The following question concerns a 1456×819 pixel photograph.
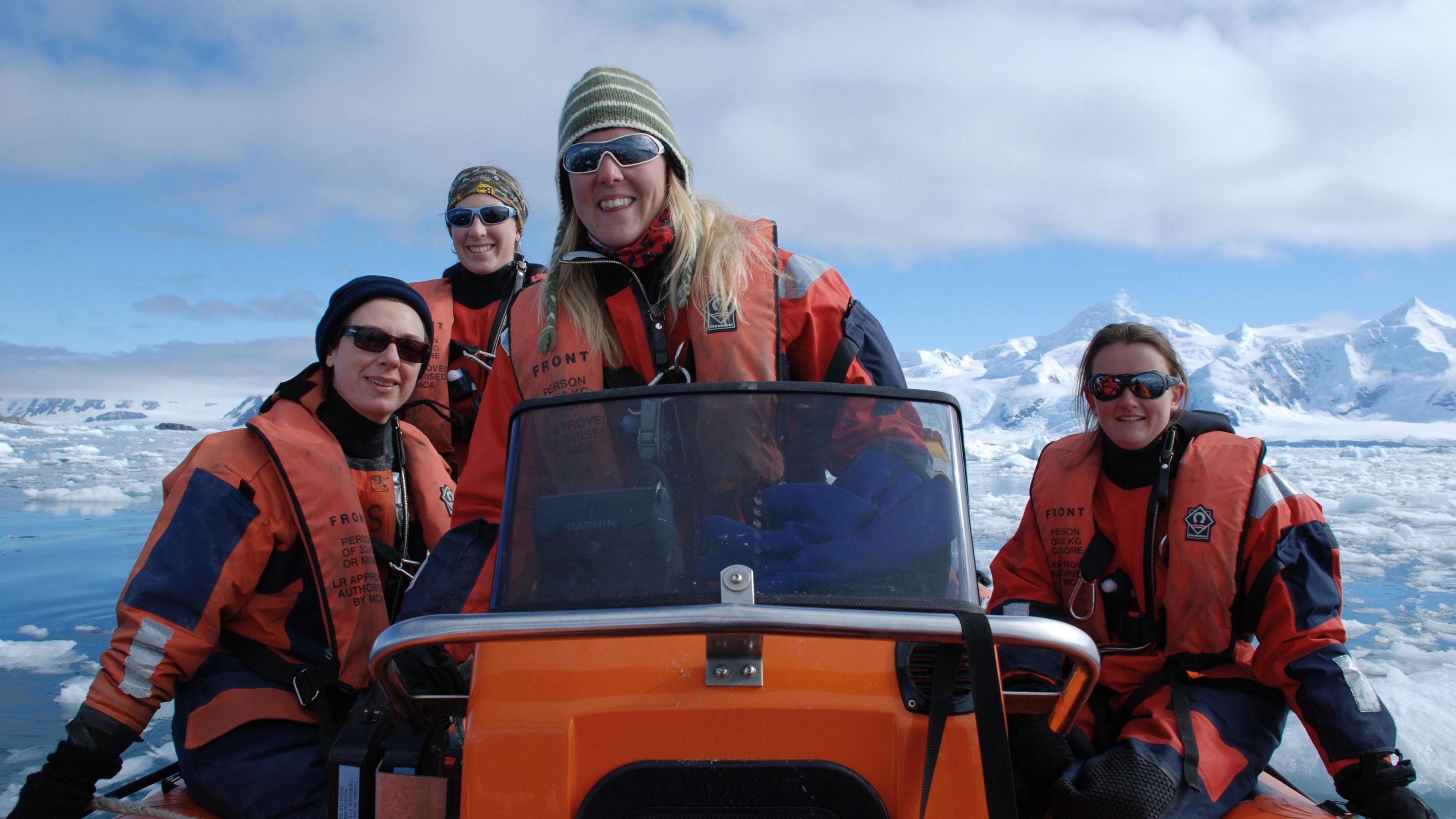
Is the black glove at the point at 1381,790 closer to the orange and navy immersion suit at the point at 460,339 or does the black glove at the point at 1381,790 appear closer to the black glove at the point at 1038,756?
the black glove at the point at 1038,756

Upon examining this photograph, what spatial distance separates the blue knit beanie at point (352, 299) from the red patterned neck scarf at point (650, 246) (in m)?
0.86

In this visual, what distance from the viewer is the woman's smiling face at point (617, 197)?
2119mm

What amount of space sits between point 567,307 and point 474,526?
595 mm

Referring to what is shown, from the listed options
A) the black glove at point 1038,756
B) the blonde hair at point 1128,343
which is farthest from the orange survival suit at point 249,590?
the blonde hair at point 1128,343

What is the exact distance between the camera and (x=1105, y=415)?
8.68ft

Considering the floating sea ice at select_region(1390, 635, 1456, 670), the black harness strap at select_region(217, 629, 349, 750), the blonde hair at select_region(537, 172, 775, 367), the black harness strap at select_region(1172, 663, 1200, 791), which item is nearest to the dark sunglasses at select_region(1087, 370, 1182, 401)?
the black harness strap at select_region(1172, 663, 1200, 791)

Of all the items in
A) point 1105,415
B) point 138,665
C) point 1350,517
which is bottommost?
point 1350,517

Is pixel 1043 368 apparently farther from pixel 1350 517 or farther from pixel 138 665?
pixel 138 665

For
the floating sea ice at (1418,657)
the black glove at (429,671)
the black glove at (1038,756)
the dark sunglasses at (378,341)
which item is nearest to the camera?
the black glove at (429,671)

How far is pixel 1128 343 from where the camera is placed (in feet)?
8.83

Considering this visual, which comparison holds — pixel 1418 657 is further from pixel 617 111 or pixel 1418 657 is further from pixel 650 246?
pixel 617 111

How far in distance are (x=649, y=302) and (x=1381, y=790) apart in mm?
2033

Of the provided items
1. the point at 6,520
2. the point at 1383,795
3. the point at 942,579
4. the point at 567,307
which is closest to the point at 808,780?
the point at 942,579

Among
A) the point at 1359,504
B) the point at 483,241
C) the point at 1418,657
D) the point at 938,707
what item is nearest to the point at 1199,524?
the point at 938,707
